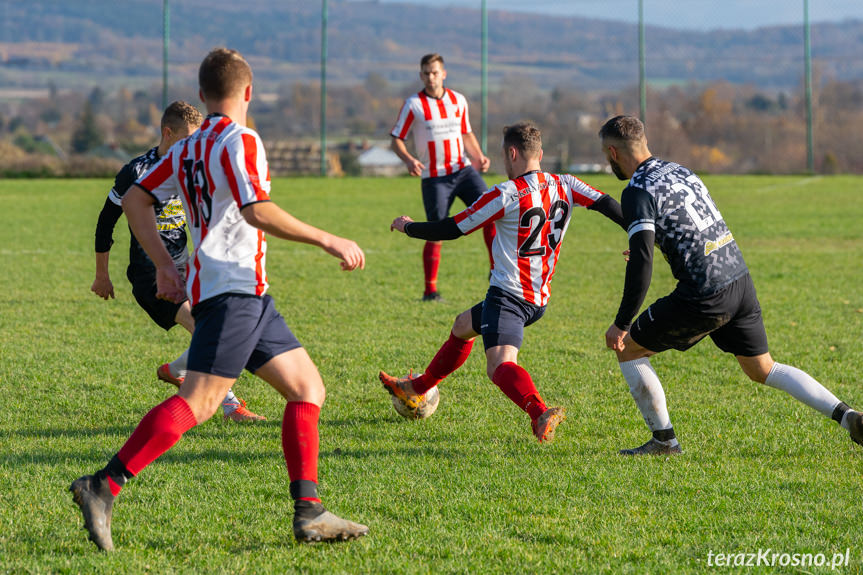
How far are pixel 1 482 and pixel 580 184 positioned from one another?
3131mm

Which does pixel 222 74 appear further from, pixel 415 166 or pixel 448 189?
pixel 448 189

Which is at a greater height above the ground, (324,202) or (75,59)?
(75,59)

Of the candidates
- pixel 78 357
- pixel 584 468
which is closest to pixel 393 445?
pixel 584 468

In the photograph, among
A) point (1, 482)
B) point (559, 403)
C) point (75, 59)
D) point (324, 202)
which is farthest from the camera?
point (75, 59)

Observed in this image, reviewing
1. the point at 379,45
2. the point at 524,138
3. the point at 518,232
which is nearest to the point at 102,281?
the point at 518,232

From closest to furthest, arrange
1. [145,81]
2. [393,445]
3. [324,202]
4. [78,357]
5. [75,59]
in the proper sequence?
[393,445], [78,357], [324,202], [145,81], [75,59]

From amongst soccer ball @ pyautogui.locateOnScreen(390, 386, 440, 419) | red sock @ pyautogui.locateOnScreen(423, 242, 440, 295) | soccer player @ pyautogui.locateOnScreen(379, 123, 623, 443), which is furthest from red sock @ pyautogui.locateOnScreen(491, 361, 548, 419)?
red sock @ pyautogui.locateOnScreen(423, 242, 440, 295)

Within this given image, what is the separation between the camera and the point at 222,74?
3.56 meters

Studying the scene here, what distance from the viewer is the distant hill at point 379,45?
33.3 m

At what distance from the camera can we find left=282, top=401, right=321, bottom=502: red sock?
11.9 ft

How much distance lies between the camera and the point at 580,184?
510 cm

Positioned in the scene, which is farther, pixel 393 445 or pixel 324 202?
pixel 324 202

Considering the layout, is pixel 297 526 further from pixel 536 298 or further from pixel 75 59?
pixel 75 59

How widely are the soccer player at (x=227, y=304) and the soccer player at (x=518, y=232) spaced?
1.27m
